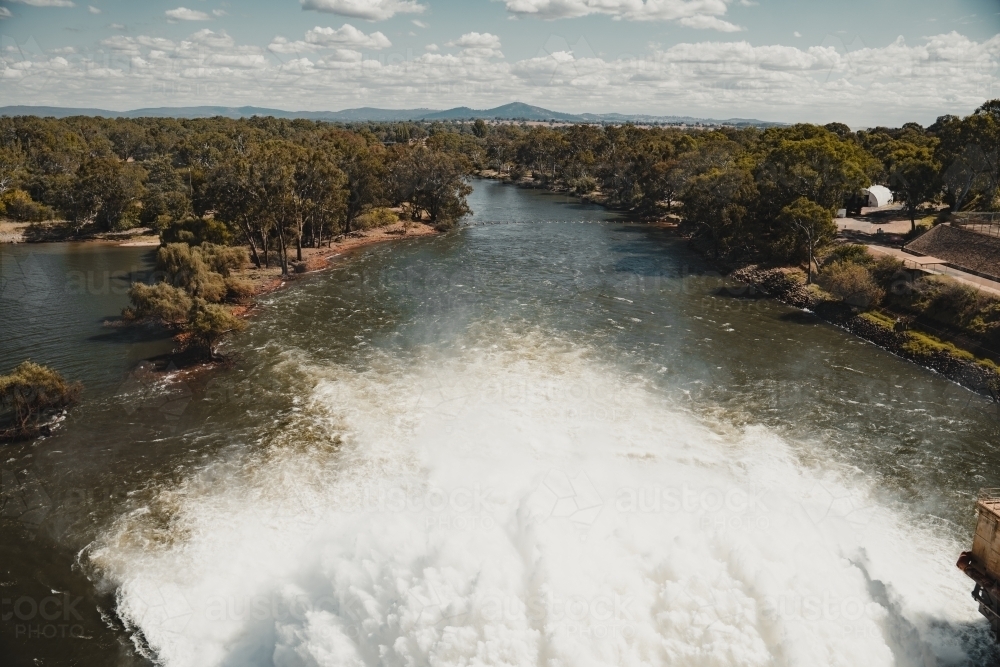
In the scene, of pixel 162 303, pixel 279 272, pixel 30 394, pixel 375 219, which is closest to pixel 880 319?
pixel 162 303

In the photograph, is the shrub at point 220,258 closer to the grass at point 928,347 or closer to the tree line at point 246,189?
the tree line at point 246,189

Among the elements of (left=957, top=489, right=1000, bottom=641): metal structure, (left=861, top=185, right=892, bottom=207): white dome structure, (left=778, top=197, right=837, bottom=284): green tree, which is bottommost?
(left=957, top=489, right=1000, bottom=641): metal structure

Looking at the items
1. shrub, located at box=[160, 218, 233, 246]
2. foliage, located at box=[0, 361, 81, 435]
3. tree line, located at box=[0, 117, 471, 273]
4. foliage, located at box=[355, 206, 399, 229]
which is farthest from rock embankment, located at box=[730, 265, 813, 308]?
foliage, located at box=[0, 361, 81, 435]

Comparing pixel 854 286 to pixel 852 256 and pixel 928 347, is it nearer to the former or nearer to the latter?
pixel 852 256

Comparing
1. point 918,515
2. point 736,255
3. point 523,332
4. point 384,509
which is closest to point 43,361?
point 384,509

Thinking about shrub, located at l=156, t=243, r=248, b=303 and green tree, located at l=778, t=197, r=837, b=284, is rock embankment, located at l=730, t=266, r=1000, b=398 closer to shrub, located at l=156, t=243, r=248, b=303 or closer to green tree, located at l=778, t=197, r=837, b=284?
green tree, located at l=778, t=197, r=837, b=284

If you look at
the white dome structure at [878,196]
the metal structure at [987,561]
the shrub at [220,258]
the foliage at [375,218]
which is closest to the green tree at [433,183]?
the foliage at [375,218]
